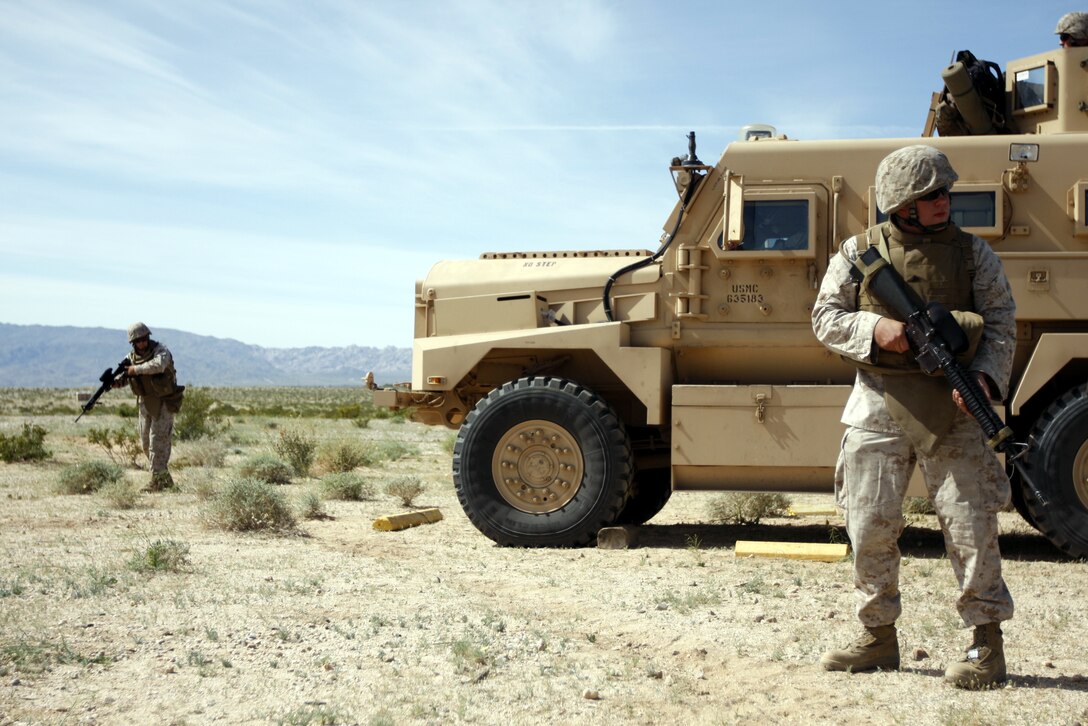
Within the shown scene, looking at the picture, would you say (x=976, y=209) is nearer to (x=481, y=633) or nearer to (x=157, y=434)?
(x=481, y=633)

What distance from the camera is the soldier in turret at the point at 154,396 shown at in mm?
12094

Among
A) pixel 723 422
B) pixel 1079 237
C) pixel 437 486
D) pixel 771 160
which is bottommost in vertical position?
pixel 437 486

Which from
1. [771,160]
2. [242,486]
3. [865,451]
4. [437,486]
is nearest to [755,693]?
[865,451]

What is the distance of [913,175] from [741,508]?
619cm

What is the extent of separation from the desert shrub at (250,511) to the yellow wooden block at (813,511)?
15.2 ft

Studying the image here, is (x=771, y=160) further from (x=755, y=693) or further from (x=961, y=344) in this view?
(x=755, y=693)

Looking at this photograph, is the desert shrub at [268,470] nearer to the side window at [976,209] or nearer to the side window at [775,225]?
the side window at [775,225]

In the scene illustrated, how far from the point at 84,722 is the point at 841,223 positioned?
5659 millimetres

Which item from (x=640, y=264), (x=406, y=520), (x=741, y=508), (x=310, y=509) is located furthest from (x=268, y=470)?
(x=640, y=264)

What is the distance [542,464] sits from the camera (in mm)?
8141

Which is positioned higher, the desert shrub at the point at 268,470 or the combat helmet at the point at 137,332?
the combat helmet at the point at 137,332

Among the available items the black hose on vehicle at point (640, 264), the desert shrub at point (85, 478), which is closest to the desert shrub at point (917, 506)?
the black hose on vehicle at point (640, 264)

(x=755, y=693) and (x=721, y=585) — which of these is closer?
(x=755, y=693)

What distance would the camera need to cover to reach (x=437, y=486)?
13711 mm
